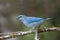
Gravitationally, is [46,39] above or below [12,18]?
below

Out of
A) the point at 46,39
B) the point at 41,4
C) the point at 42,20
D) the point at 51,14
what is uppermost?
the point at 41,4

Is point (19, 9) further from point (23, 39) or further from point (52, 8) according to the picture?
point (23, 39)

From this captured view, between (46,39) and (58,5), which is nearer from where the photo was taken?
(46,39)

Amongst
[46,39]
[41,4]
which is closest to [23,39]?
[46,39]

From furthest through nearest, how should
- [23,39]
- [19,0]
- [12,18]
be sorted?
[19,0] < [12,18] < [23,39]

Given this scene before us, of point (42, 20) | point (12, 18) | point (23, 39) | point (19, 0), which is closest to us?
point (42, 20)

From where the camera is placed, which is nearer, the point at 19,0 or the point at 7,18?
the point at 7,18

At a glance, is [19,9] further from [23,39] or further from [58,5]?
[23,39]

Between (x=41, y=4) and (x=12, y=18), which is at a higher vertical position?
(x=41, y=4)

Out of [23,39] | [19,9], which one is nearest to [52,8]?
[19,9]
